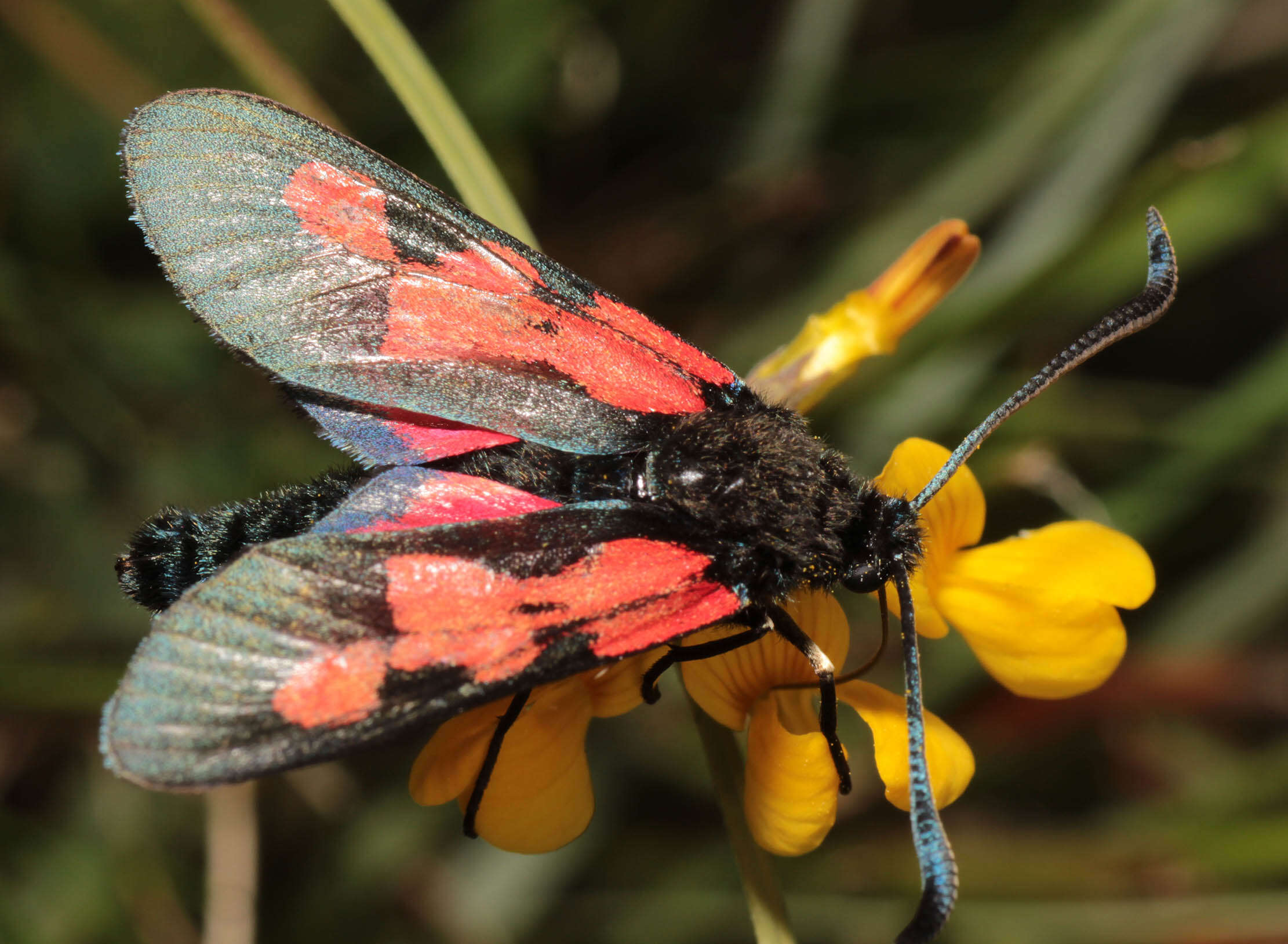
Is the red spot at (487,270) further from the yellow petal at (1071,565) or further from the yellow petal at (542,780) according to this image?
the yellow petal at (1071,565)

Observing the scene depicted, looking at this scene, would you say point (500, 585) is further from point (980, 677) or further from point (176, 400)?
point (176, 400)

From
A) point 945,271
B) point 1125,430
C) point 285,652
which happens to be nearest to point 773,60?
point 1125,430

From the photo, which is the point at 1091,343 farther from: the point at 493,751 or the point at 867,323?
the point at 493,751

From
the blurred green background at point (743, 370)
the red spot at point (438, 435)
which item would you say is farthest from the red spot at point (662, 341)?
the blurred green background at point (743, 370)

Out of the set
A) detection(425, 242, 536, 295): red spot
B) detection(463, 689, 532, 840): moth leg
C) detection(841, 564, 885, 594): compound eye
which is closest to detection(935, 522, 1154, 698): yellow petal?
detection(841, 564, 885, 594): compound eye

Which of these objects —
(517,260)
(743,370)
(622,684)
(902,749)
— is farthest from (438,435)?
(743,370)

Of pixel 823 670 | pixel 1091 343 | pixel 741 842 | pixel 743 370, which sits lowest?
pixel 741 842

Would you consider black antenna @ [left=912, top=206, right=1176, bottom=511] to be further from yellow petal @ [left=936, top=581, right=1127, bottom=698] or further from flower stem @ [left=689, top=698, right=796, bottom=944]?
flower stem @ [left=689, top=698, right=796, bottom=944]
